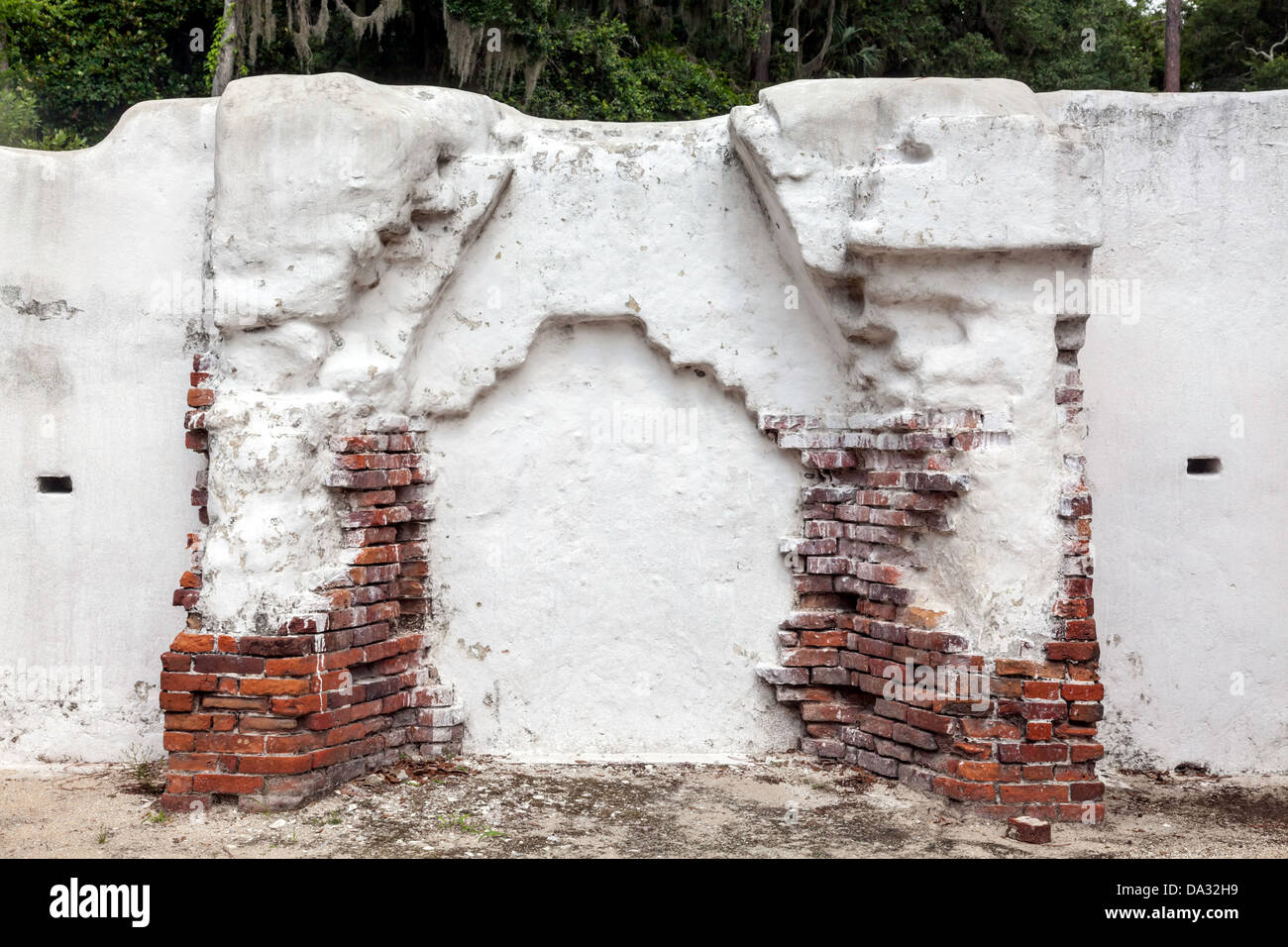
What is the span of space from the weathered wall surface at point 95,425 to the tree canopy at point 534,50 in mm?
5233

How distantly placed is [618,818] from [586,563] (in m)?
1.15

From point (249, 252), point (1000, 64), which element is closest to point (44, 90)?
point (249, 252)

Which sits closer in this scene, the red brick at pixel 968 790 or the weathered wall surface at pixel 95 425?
the red brick at pixel 968 790

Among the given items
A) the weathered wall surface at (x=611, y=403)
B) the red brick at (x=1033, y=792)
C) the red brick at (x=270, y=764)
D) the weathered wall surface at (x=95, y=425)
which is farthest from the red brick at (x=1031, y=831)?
the weathered wall surface at (x=95, y=425)

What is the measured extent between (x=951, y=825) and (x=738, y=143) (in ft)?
8.81

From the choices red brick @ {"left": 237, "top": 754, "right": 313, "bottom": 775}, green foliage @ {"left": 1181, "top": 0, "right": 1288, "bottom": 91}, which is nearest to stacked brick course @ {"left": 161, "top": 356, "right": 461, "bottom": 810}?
red brick @ {"left": 237, "top": 754, "right": 313, "bottom": 775}

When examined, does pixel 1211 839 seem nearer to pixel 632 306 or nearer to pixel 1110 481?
pixel 1110 481

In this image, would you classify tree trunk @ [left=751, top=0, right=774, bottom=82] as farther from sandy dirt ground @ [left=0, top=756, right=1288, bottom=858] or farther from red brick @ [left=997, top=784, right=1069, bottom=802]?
red brick @ [left=997, top=784, right=1069, bottom=802]

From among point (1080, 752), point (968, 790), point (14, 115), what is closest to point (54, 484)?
point (968, 790)

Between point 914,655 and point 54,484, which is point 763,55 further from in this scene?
point 914,655

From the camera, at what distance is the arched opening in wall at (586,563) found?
4977mm

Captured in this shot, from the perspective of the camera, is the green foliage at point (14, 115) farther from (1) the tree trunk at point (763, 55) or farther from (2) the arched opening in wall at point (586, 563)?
(1) the tree trunk at point (763, 55)

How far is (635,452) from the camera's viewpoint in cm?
498

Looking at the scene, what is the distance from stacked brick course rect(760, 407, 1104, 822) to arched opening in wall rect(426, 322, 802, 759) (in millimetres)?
270
